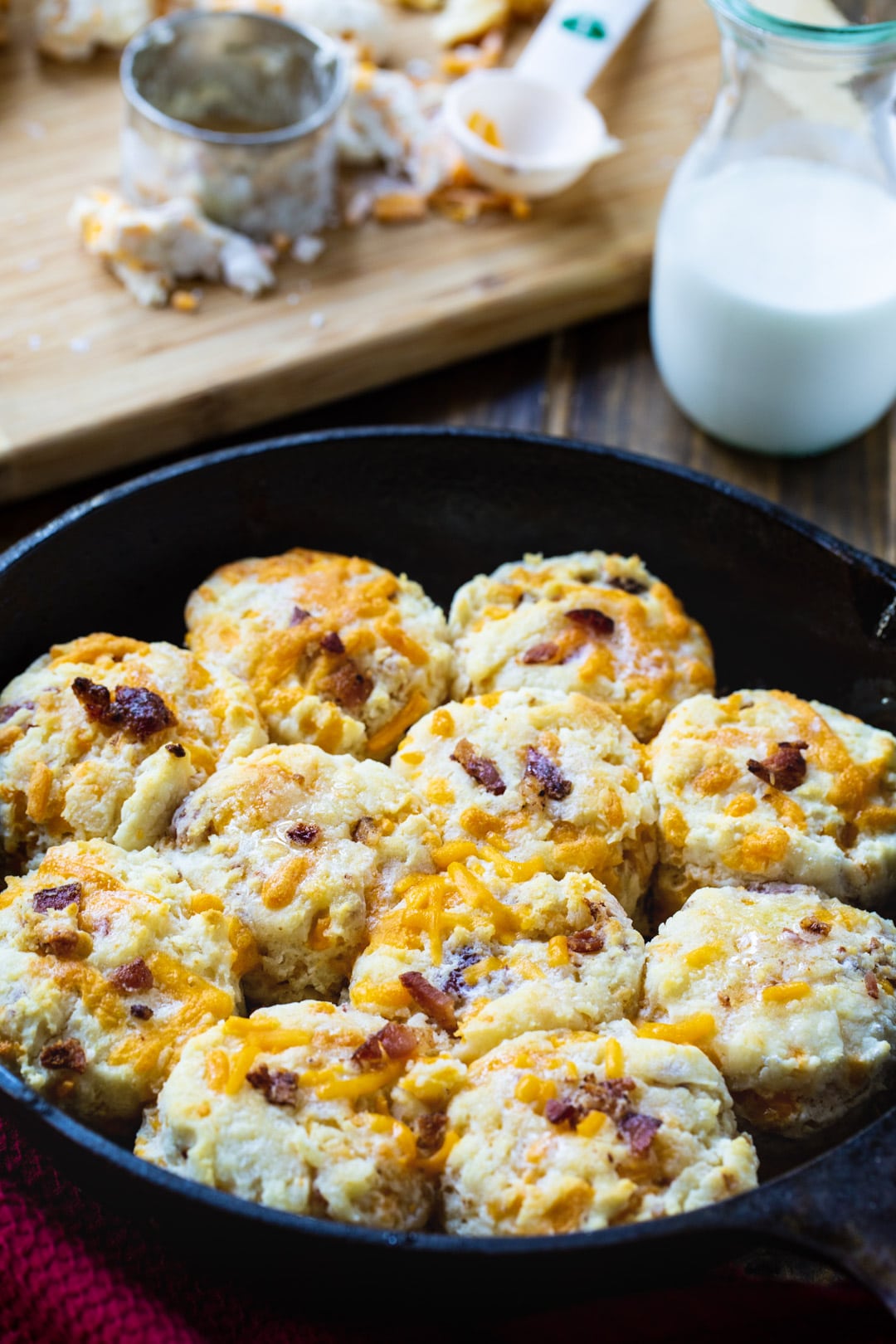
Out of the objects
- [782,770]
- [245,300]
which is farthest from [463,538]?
[245,300]

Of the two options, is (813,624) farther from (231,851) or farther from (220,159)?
(220,159)

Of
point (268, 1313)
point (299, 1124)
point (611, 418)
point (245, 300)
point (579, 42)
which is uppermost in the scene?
point (579, 42)

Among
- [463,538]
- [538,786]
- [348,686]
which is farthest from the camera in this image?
[463,538]

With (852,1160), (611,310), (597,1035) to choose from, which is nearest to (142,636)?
(597,1035)

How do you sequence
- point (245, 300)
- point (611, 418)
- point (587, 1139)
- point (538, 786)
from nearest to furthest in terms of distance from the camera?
1. point (587, 1139)
2. point (538, 786)
3. point (245, 300)
4. point (611, 418)

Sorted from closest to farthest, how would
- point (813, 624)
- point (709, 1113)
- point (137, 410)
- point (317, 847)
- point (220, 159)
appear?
point (709, 1113) → point (317, 847) → point (813, 624) → point (137, 410) → point (220, 159)

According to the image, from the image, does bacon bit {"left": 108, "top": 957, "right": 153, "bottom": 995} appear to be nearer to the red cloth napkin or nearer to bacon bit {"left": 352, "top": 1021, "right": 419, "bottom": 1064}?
bacon bit {"left": 352, "top": 1021, "right": 419, "bottom": 1064}

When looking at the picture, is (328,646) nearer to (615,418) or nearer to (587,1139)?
(587,1139)
